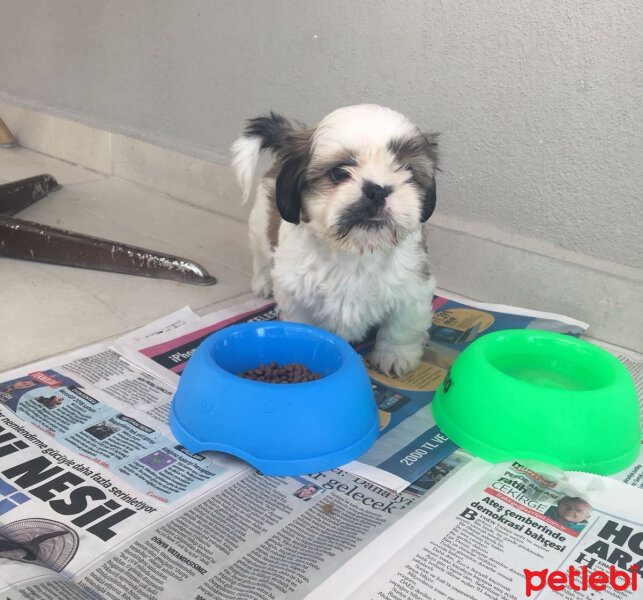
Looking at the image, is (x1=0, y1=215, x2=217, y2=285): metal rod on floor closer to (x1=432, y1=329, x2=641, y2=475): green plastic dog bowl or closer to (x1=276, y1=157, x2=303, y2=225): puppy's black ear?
(x1=276, y1=157, x2=303, y2=225): puppy's black ear

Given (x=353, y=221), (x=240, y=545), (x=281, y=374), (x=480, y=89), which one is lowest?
(x=240, y=545)

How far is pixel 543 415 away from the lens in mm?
1010

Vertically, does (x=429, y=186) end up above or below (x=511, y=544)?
above

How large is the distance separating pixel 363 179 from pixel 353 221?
0.07 m

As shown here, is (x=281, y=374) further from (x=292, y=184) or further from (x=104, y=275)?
(x=104, y=275)

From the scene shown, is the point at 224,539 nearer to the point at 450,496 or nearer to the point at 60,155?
the point at 450,496

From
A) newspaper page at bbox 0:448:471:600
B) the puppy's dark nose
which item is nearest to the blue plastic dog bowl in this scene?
newspaper page at bbox 0:448:471:600

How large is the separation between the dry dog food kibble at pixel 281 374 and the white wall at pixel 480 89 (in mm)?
763

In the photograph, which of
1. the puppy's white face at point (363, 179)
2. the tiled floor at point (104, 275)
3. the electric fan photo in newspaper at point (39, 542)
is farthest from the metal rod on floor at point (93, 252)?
the electric fan photo in newspaper at point (39, 542)

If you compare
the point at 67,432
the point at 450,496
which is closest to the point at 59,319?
the point at 67,432

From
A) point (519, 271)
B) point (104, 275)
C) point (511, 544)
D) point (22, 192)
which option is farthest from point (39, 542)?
point (22, 192)

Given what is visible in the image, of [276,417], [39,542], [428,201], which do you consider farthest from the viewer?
[428,201]

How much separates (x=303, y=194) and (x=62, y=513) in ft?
2.09

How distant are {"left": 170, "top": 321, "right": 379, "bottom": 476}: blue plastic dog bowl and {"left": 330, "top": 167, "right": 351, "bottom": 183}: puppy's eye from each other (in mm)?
305
